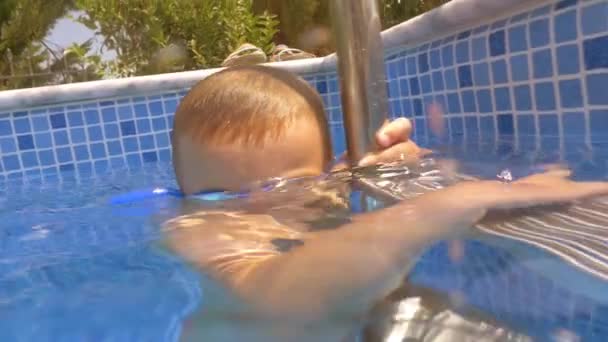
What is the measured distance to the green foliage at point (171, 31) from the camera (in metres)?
5.08

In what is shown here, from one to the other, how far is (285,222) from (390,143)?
0.38m

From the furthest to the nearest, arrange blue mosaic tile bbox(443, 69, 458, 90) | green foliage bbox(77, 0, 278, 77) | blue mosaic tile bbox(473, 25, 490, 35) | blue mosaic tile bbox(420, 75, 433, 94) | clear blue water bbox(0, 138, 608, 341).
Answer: green foliage bbox(77, 0, 278, 77)
blue mosaic tile bbox(420, 75, 433, 94)
blue mosaic tile bbox(443, 69, 458, 90)
blue mosaic tile bbox(473, 25, 490, 35)
clear blue water bbox(0, 138, 608, 341)

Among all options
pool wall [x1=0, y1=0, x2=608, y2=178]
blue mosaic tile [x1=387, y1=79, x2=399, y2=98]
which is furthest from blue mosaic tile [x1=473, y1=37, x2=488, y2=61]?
blue mosaic tile [x1=387, y1=79, x2=399, y2=98]

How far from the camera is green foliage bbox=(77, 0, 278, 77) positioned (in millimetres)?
5082

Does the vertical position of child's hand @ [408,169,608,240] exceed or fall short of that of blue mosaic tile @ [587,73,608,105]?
it falls short

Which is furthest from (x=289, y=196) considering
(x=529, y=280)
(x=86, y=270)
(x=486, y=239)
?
(x=529, y=280)

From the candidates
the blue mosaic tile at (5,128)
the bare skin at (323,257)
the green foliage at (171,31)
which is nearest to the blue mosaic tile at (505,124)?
the bare skin at (323,257)

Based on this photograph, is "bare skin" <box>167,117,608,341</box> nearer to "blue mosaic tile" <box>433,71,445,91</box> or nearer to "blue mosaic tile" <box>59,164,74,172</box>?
"blue mosaic tile" <box>433,71,445,91</box>

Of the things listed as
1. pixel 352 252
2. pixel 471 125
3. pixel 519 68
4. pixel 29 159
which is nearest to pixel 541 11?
pixel 519 68

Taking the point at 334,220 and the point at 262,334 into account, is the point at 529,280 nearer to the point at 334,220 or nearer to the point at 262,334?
the point at 262,334

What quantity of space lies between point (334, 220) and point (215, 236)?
0.17m

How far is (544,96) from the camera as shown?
1.60m

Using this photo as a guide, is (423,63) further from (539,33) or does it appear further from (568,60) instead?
(568,60)

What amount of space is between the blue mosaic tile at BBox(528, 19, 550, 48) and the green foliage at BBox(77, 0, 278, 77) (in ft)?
11.7
